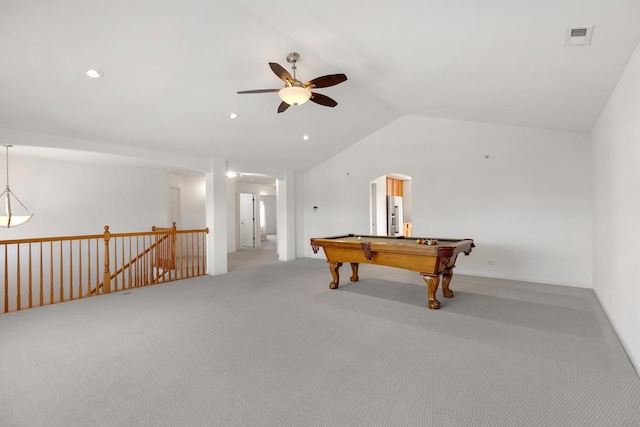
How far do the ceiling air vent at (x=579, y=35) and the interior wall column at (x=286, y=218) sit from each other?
634 centimetres

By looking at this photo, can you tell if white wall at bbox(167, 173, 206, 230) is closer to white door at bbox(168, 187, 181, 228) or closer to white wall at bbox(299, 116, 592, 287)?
A: white door at bbox(168, 187, 181, 228)

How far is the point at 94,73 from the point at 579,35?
4.47 meters

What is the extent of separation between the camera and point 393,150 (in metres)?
6.72

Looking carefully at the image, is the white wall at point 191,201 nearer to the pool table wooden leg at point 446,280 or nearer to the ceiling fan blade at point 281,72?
the ceiling fan blade at point 281,72

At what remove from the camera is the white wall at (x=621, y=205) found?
225 cm

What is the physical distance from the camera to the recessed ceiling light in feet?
10.2

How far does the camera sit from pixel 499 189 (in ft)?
17.6

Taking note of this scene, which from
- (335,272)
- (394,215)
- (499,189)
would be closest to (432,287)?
(335,272)

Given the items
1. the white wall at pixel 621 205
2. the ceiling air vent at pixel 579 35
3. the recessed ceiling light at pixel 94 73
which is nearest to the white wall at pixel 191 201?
the recessed ceiling light at pixel 94 73

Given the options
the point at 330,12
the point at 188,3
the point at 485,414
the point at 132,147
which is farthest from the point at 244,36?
the point at 485,414

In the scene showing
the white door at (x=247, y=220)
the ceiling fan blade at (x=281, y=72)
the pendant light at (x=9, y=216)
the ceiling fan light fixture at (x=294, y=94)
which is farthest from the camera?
the white door at (x=247, y=220)

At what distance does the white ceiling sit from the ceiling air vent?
53 mm

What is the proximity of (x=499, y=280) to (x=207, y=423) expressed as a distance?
519 centimetres

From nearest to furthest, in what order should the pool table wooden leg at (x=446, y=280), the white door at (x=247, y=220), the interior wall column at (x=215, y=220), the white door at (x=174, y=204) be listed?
1. the pool table wooden leg at (x=446, y=280)
2. the interior wall column at (x=215, y=220)
3. the white door at (x=174, y=204)
4. the white door at (x=247, y=220)
